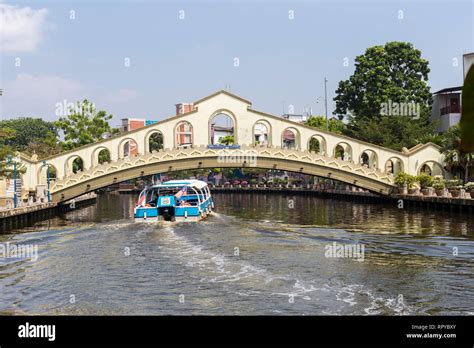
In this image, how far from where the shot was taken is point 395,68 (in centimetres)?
9931

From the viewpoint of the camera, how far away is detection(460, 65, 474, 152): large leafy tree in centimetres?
341

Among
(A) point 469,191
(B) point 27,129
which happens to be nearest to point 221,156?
(A) point 469,191

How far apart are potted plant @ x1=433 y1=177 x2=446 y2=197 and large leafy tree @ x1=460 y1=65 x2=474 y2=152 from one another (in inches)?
2324

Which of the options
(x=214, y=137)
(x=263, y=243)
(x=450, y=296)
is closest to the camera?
(x=450, y=296)

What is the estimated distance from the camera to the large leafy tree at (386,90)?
300 ft

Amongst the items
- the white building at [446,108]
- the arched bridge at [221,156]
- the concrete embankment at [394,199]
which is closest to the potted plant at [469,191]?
the concrete embankment at [394,199]

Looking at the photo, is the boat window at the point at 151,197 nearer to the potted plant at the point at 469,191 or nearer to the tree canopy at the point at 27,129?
the potted plant at the point at 469,191

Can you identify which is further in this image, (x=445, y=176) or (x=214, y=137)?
(x=214, y=137)

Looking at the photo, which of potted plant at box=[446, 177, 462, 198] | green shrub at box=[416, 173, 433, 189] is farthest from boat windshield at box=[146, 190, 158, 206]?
green shrub at box=[416, 173, 433, 189]

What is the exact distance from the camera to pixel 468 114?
343cm

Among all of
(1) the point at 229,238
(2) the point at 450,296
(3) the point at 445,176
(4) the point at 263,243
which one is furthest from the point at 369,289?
(3) the point at 445,176
